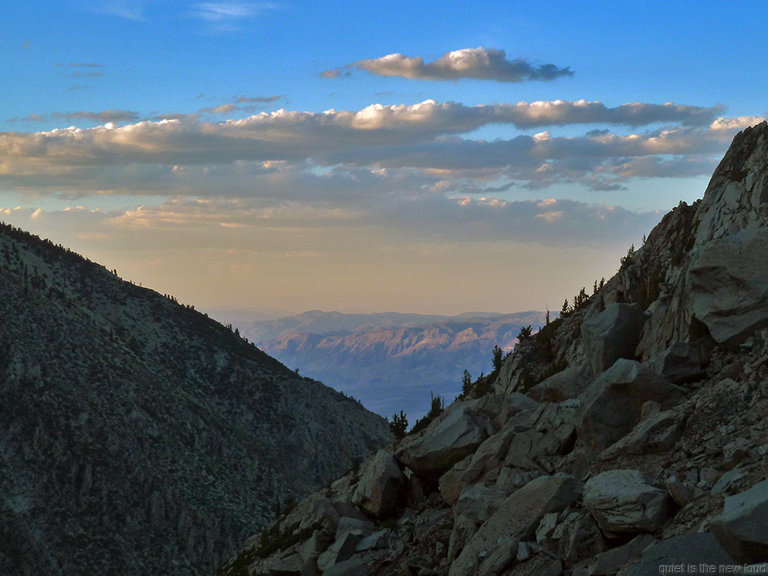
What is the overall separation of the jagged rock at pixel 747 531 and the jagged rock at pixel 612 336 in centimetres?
1158

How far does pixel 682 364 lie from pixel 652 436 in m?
3.53

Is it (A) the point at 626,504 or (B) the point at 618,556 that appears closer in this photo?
(B) the point at 618,556

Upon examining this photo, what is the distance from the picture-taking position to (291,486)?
8294 centimetres

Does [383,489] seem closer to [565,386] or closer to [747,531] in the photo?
[565,386]

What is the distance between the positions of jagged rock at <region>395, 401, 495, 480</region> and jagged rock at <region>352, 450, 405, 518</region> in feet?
1.38

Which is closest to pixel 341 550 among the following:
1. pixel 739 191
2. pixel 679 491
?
pixel 679 491

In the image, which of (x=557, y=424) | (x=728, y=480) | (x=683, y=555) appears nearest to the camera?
(x=683, y=555)

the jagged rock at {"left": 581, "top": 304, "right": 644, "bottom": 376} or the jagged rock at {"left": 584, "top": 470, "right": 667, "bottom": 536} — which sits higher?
the jagged rock at {"left": 581, "top": 304, "right": 644, "bottom": 376}

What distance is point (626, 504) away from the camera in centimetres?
1476

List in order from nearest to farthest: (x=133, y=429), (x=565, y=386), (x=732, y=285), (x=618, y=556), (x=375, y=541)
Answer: (x=618, y=556) < (x=732, y=285) < (x=375, y=541) < (x=565, y=386) < (x=133, y=429)

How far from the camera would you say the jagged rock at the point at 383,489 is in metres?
24.4

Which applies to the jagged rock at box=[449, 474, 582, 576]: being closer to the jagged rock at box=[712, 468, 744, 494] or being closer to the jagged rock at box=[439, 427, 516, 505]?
the jagged rock at box=[712, 468, 744, 494]

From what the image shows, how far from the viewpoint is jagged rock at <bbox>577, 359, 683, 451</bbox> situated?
1948cm

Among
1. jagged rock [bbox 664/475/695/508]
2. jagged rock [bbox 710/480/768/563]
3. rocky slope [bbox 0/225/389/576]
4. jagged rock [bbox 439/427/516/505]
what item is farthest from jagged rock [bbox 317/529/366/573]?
rocky slope [bbox 0/225/389/576]
